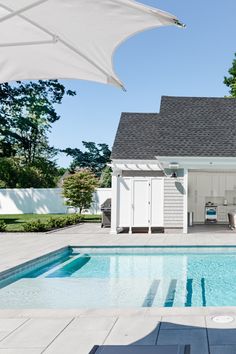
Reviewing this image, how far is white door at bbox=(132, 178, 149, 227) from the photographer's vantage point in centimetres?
1666

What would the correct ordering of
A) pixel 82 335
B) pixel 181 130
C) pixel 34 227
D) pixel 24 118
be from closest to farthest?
1. pixel 82 335
2. pixel 34 227
3. pixel 181 130
4. pixel 24 118

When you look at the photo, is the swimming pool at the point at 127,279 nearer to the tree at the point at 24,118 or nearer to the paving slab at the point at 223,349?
the paving slab at the point at 223,349

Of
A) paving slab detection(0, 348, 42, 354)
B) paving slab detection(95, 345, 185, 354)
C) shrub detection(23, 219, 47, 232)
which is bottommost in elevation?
paving slab detection(0, 348, 42, 354)

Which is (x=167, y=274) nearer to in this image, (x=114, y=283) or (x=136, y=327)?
(x=114, y=283)

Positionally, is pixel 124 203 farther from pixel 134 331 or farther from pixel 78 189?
pixel 134 331

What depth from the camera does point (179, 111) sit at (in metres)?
19.9

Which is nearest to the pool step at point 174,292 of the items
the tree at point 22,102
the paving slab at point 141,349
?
the paving slab at point 141,349

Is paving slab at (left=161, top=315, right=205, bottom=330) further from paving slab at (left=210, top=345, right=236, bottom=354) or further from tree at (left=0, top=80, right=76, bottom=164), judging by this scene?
tree at (left=0, top=80, right=76, bottom=164)

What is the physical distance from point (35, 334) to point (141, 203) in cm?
1215

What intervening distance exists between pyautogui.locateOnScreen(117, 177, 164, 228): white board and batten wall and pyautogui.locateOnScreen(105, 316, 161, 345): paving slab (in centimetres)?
1140

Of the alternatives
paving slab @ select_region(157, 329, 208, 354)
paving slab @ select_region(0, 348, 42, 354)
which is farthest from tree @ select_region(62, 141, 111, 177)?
paving slab @ select_region(0, 348, 42, 354)

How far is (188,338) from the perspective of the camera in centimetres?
440

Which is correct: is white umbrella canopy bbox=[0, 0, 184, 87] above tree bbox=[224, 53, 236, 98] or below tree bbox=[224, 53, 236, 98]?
below

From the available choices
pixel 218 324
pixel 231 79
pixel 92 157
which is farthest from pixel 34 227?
pixel 92 157
